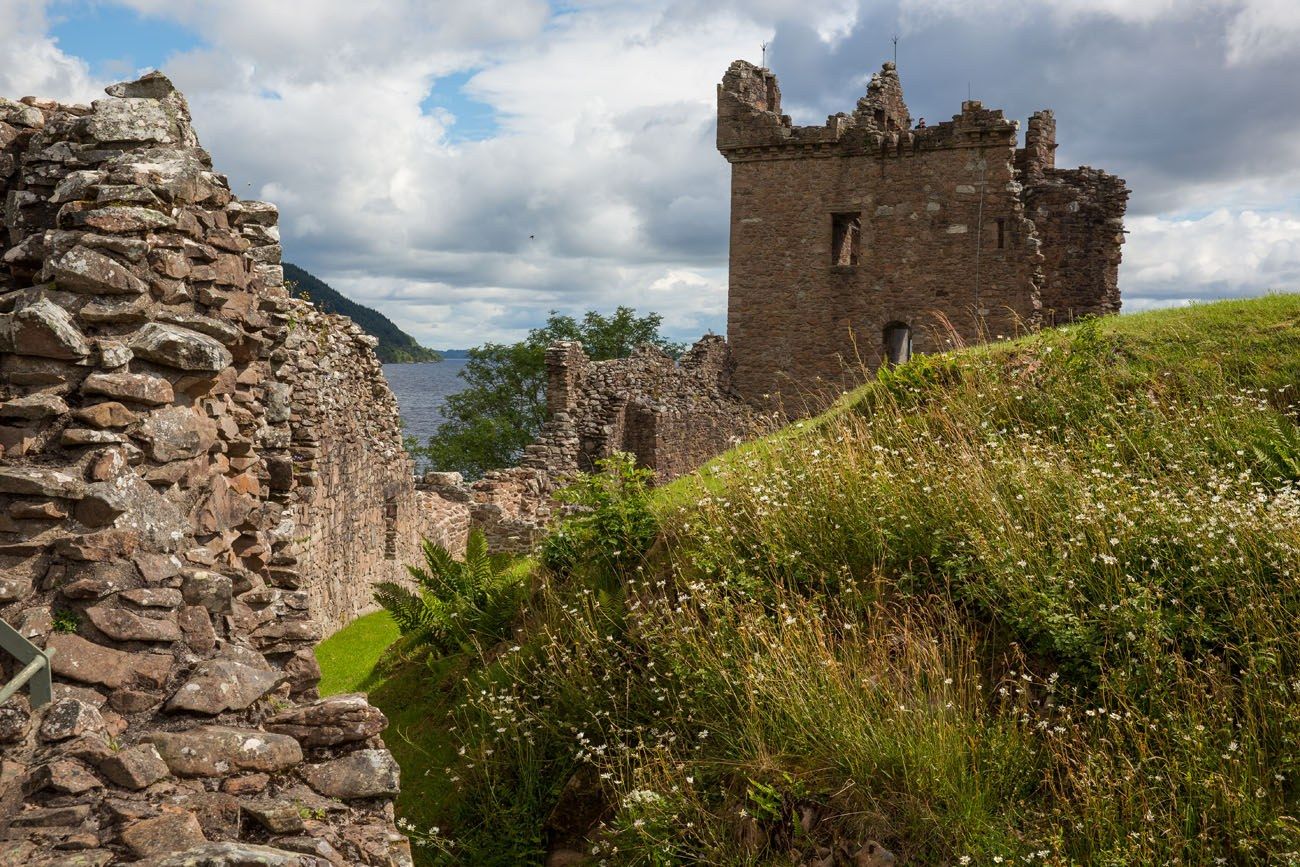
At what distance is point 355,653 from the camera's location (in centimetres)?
1527

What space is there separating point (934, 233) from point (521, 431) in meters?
28.9

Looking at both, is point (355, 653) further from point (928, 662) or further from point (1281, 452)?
point (1281, 452)

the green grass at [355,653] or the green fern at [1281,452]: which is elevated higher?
the green fern at [1281,452]

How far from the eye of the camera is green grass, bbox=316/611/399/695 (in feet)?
41.8

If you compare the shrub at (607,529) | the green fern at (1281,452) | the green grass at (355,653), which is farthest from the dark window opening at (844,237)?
the green fern at (1281,452)

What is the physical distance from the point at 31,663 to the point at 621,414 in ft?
66.4

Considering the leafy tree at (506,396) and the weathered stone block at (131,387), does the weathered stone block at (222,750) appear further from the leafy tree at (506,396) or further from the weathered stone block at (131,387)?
the leafy tree at (506,396)

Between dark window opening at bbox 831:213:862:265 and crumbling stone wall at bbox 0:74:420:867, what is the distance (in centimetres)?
2336

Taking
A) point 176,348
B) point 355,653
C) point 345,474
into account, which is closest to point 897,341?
point 345,474

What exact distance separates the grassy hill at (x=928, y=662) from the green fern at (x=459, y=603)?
32 cm

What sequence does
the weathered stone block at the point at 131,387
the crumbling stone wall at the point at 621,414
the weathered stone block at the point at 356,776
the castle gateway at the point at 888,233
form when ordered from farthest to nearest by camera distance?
the castle gateway at the point at 888,233, the crumbling stone wall at the point at 621,414, the weathered stone block at the point at 131,387, the weathered stone block at the point at 356,776

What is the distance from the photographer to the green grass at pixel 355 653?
12.7 m

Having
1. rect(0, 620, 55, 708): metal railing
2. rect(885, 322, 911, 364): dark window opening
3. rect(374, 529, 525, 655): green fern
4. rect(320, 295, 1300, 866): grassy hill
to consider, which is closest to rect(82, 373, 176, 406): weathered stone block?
rect(0, 620, 55, 708): metal railing

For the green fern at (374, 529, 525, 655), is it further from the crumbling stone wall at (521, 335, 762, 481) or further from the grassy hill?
the crumbling stone wall at (521, 335, 762, 481)
